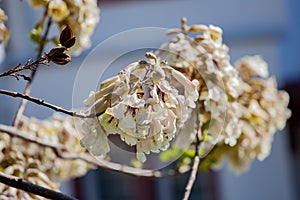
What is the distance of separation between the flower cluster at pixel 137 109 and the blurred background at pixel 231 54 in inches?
161

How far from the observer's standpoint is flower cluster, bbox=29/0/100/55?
106 centimetres

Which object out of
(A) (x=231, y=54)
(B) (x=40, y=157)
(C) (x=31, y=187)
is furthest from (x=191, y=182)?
(A) (x=231, y=54)

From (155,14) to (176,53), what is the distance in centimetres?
408

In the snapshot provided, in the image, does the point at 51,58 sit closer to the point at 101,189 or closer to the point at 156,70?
the point at 156,70

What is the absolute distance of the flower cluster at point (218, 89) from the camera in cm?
90

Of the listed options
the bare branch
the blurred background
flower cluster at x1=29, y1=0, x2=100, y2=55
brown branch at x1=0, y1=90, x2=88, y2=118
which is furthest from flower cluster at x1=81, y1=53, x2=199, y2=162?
the blurred background

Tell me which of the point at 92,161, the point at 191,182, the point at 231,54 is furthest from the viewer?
the point at 231,54

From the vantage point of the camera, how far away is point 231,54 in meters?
4.90

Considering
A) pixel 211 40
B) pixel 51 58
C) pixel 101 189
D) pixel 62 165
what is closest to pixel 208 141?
pixel 211 40

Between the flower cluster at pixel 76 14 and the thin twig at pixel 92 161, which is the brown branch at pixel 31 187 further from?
the flower cluster at pixel 76 14

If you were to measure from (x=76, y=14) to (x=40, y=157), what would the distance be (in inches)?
9.2

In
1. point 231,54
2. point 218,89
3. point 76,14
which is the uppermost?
point 231,54

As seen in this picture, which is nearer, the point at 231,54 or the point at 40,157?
the point at 40,157

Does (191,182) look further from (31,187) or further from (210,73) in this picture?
(31,187)
